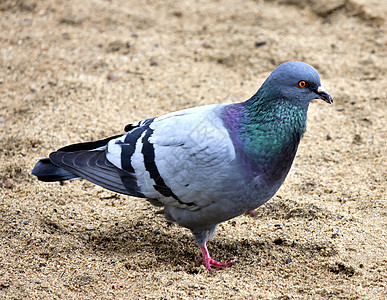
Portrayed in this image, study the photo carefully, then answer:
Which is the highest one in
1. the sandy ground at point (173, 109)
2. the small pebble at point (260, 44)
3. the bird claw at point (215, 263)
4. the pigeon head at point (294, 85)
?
the pigeon head at point (294, 85)

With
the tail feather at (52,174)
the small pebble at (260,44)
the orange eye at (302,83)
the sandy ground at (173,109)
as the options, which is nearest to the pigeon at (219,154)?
the orange eye at (302,83)

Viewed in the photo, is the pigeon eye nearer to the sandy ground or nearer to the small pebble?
the sandy ground

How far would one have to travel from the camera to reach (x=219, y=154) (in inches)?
128

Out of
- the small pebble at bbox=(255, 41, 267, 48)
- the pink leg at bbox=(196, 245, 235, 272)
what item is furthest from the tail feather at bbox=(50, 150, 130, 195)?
the small pebble at bbox=(255, 41, 267, 48)

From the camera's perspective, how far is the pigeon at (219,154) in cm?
326

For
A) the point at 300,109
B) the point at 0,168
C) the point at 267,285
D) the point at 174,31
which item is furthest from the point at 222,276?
the point at 174,31

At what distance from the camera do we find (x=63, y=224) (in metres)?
4.02

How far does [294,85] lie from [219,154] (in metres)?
0.70

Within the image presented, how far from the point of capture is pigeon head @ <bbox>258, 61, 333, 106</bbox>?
3.24 m

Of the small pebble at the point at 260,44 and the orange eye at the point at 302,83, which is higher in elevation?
the orange eye at the point at 302,83

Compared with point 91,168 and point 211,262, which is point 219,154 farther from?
point 91,168

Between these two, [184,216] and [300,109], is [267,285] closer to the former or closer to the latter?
[184,216]

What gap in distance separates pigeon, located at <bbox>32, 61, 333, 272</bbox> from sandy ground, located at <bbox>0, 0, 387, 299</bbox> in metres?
0.51

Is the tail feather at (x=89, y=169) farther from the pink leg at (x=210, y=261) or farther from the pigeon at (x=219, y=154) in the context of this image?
the pink leg at (x=210, y=261)
